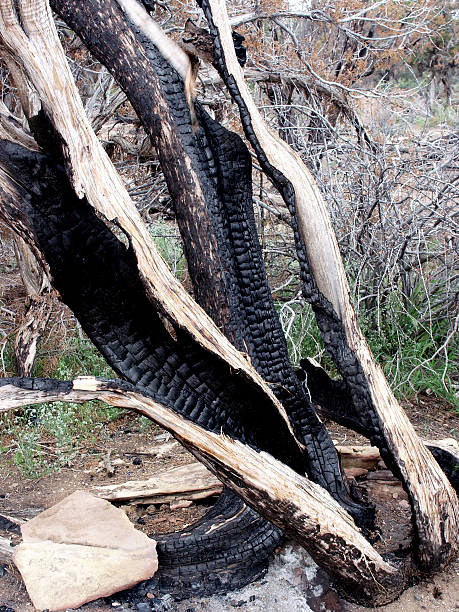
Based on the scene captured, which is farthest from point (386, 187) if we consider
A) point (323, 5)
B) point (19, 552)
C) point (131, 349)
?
point (19, 552)

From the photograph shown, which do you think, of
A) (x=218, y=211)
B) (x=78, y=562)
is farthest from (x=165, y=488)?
(x=218, y=211)

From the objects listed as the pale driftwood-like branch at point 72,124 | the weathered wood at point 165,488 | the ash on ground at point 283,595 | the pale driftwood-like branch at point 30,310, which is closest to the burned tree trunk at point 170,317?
the pale driftwood-like branch at point 72,124

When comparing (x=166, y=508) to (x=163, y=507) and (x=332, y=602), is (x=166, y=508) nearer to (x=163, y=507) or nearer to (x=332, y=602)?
(x=163, y=507)

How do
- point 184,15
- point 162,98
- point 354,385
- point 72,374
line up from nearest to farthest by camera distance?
point 162,98 → point 354,385 → point 72,374 → point 184,15

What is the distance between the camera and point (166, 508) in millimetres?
3029

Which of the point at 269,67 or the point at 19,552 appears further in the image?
the point at 269,67

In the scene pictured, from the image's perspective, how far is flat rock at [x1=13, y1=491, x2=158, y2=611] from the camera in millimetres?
2219

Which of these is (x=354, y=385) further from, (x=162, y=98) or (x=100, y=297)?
(x=162, y=98)

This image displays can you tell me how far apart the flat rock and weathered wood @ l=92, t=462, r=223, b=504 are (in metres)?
0.59

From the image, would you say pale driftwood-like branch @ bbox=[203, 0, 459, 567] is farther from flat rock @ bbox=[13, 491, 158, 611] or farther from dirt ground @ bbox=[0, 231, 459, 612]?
flat rock @ bbox=[13, 491, 158, 611]

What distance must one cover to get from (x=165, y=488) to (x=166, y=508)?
0.32 ft

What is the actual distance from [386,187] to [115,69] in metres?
2.24

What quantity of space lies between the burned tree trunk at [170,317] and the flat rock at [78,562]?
20.3 inches

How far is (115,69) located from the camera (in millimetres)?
2082
